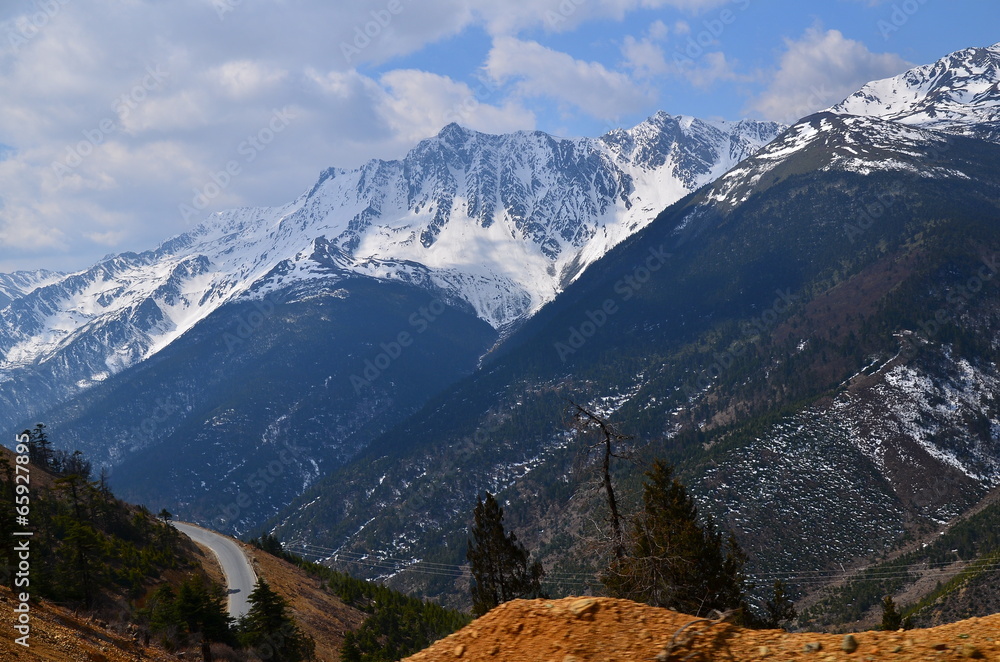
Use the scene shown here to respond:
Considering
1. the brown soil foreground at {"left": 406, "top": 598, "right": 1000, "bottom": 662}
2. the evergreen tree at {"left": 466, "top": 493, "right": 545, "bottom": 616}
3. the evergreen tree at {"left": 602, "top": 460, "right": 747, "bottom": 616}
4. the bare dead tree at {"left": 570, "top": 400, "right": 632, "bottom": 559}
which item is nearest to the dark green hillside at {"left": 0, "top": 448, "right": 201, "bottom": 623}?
the evergreen tree at {"left": 466, "top": 493, "right": 545, "bottom": 616}

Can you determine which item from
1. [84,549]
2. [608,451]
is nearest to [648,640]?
[608,451]

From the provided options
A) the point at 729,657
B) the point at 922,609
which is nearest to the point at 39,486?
the point at 729,657

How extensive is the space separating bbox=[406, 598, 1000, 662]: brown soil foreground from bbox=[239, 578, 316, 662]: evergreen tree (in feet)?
105

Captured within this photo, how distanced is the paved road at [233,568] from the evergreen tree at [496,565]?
2148 cm

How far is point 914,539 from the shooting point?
6437 inches

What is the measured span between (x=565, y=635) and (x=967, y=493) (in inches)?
8511

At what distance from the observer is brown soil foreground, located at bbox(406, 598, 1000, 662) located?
36.6 feet

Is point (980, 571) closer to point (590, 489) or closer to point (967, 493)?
point (967, 493)

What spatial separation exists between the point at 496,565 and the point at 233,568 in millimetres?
38626

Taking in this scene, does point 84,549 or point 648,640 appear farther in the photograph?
point 84,549

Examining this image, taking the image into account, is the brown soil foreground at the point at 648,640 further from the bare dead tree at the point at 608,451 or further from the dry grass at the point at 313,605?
the dry grass at the point at 313,605

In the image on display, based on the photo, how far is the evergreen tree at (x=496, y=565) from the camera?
41656mm

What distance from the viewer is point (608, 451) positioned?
24.0 meters

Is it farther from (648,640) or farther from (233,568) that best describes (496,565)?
(233,568)
